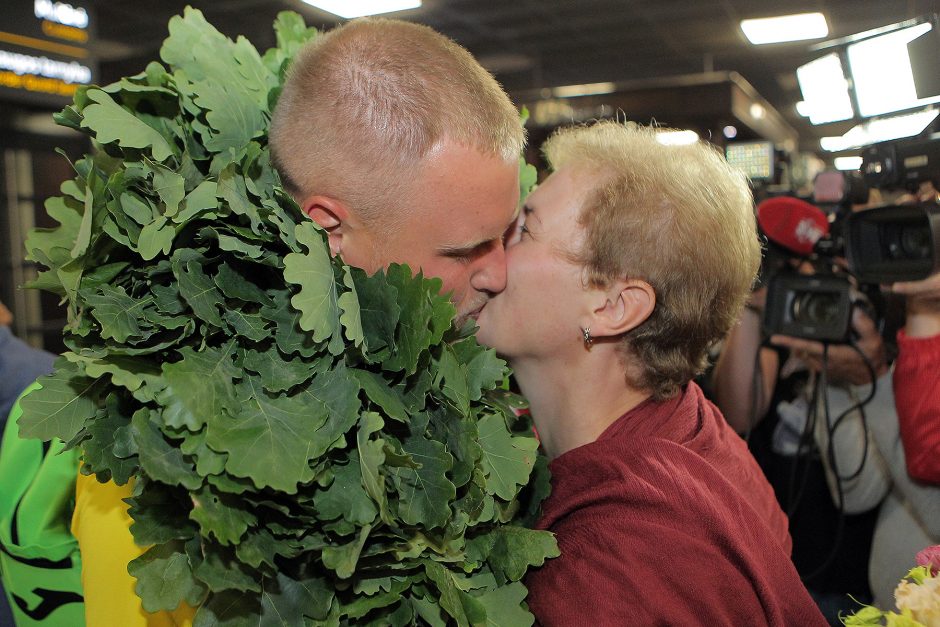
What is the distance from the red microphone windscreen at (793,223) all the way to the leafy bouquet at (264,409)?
139cm

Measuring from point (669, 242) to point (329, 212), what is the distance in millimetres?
591

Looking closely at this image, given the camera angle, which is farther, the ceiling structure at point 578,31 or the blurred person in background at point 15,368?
the ceiling structure at point 578,31

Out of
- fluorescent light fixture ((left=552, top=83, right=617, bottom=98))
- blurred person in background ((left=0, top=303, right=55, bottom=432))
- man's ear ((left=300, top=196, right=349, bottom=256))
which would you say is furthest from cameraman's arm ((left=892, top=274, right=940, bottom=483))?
fluorescent light fixture ((left=552, top=83, right=617, bottom=98))

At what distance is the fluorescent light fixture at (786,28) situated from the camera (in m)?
7.46

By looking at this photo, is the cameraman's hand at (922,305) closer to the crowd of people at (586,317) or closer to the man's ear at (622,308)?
the crowd of people at (586,317)

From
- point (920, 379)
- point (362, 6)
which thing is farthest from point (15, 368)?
point (362, 6)

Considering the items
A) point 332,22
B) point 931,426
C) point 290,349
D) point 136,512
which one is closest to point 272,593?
point 136,512

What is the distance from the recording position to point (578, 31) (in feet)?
27.9

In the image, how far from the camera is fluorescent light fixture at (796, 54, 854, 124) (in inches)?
88.5

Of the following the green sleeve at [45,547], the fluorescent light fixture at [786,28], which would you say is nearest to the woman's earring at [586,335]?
the green sleeve at [45,547]

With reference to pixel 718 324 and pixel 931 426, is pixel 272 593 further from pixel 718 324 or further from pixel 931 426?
pixel 931 426

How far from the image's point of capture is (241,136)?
49.0 inches

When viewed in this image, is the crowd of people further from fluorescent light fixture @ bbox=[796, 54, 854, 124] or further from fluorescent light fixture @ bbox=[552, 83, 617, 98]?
fluorescent light fixture @ bbox=[552, 83, 617, 98]

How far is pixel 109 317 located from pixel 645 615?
82 centimetres
